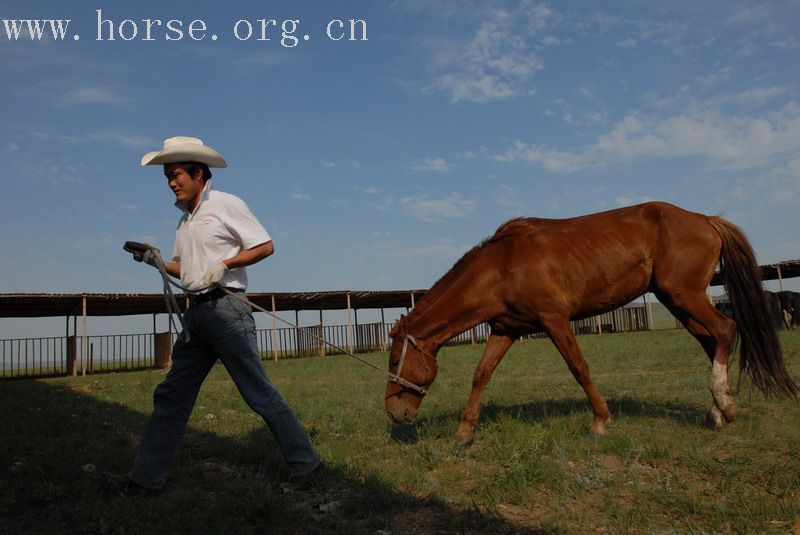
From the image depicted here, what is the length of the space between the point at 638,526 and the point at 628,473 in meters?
0.85

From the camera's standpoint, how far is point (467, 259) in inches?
209

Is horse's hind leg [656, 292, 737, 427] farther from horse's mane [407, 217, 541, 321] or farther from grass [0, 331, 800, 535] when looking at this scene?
horse's mane [407, 217, 541, 321]

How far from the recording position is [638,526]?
2875 mm

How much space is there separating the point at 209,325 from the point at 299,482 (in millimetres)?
1168

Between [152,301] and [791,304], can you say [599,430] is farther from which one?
[791,304]

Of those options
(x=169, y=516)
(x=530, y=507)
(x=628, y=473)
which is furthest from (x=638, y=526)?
(x=169, y=516)

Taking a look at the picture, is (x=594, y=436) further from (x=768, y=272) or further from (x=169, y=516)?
(x=768, y=272)

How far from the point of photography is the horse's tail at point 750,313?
16.9ft

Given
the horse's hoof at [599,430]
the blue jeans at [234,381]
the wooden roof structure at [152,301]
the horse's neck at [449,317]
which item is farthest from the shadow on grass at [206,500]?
the wooden roof structure at [152,301]

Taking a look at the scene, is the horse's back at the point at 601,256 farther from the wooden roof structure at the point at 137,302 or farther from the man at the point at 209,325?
the wooden roof structure at the point at 137,302

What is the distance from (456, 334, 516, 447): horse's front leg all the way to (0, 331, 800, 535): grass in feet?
0.44

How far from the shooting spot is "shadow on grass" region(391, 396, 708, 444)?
5.19m

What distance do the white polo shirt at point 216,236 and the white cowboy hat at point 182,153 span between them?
221 mm

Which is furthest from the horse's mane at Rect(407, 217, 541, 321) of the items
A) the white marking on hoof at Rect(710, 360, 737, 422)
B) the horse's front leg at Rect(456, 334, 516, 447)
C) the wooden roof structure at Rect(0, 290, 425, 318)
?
the wooden roof structure at Rect(0, 290, 425, 318)
